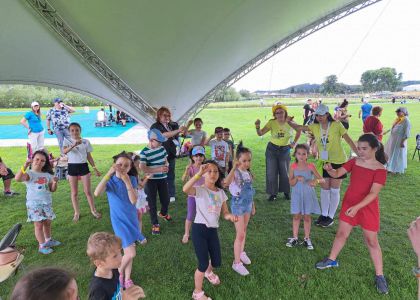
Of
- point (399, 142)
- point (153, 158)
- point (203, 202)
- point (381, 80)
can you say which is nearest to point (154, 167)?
point (153, 158)

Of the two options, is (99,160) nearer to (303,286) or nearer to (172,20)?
(172,20)

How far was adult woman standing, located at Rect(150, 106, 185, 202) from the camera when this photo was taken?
441 centimetres

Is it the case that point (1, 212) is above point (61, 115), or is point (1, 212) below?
below

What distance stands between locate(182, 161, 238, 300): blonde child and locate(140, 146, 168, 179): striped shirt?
1.39m

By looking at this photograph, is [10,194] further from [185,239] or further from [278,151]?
[278,151]

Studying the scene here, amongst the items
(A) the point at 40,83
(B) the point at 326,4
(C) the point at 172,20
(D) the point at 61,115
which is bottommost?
(D) the point at 61,115

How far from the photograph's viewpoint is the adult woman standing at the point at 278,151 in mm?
4879

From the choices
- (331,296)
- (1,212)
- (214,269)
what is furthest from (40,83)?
(331,296)

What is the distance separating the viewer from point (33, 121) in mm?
8383

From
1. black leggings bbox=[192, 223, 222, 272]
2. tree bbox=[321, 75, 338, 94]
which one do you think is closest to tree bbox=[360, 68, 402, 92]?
tree bbox=[321, 75, 338, 94]

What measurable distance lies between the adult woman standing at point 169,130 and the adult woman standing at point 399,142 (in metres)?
5.43

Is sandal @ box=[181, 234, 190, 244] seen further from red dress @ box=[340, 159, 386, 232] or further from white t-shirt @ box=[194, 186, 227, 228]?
red dress @ box=[340, 159, 386, 232]

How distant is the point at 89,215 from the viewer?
15.6 ft

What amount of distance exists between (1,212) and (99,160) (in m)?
4.11
